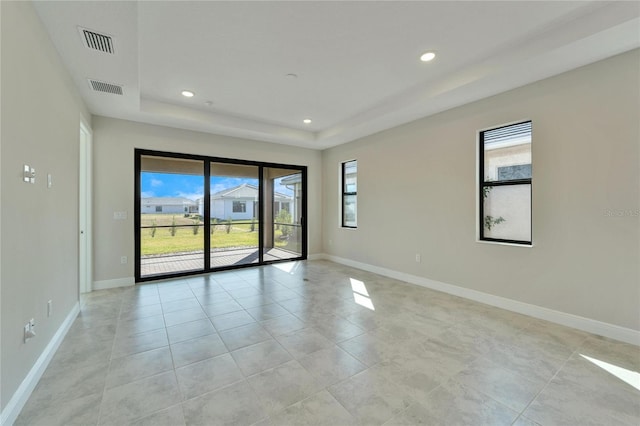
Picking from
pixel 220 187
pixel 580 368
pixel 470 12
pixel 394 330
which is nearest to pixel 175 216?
pixel 220 187

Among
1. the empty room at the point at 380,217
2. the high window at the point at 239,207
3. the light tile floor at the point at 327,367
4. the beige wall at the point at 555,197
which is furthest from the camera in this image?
the high window at the point at 239,207

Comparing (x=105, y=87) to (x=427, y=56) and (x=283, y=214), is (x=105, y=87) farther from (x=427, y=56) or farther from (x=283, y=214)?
(x=283, y=214)

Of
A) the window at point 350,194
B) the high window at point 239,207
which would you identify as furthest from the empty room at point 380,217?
the window at point 350,194

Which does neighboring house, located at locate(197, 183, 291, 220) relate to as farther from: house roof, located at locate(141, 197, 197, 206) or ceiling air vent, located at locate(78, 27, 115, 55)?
ceiling air vent, located at locate(78, 27, 115, 55)

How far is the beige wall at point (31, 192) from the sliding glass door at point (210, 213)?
6.22ft

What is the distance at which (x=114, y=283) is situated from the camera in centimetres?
440

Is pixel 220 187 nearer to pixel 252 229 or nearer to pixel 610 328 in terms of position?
pixel 252 229

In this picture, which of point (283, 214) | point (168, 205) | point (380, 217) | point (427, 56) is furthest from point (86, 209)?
point (427, 56)

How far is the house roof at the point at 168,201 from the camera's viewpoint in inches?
187

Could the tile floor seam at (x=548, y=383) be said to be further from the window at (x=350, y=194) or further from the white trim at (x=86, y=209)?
the white trim at (x=86, y=209)

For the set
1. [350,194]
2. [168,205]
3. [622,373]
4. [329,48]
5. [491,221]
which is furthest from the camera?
[350,194]

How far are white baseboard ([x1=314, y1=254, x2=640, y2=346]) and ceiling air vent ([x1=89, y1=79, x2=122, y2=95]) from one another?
4885mm

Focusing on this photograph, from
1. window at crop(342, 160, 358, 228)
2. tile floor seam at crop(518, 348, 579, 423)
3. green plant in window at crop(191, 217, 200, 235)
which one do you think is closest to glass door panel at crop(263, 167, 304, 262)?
window at crop(342, 160, 358, 228)

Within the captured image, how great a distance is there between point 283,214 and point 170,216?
238 cm
